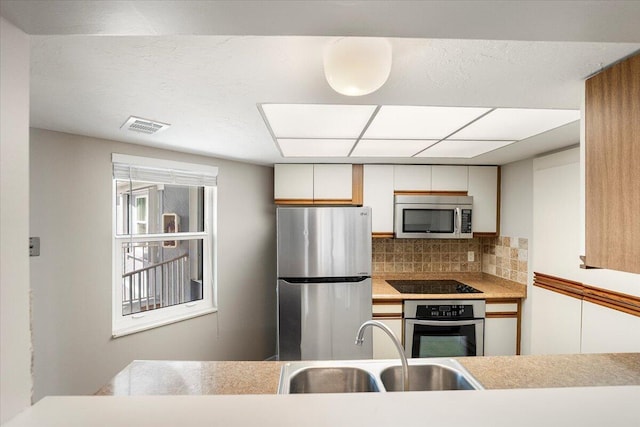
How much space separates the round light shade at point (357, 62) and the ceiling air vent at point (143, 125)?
1.25m

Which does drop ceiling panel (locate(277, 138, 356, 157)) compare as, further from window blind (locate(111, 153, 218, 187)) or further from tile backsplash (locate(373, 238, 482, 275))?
tile backsplash (locate(373, 238, 482, 275))

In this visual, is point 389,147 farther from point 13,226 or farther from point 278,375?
point 13,226

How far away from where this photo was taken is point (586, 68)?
3.72ft

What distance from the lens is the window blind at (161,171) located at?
7.84ft

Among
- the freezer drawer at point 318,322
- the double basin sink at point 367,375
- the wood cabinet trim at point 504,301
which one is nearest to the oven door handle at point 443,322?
the wood cabinet trim at point 504,301

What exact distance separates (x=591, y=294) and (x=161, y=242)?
121 inches

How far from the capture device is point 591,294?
84.5 inches

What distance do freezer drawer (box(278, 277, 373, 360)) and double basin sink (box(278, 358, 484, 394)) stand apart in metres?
1.16

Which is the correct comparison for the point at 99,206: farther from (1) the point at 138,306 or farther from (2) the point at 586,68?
(2) the point at 586,68

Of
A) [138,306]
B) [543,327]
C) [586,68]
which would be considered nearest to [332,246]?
[138,306]

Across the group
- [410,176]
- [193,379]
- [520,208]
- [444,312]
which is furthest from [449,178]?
[193,379]

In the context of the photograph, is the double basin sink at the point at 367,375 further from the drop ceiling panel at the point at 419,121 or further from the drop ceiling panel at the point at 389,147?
the drop ceiling panel at the point at 389,147

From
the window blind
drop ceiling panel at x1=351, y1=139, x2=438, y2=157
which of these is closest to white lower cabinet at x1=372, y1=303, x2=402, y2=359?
drop ceiling panel at x1=351, y1=139, x2=438, y2=157

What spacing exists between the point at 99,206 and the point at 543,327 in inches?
133
